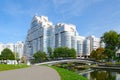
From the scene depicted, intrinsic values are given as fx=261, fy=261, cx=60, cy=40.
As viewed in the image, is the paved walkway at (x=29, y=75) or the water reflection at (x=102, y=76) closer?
the paved walkway at (x=29, y=75)

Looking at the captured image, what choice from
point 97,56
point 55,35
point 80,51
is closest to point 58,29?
point 55,35

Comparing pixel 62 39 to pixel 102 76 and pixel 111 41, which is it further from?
pixel 102 76

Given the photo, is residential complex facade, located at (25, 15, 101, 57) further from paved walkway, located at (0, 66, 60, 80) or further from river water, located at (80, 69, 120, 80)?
paved walkway, located at (0, 66, 60, 80)

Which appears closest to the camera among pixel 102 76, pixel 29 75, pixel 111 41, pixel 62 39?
pixel 29 75

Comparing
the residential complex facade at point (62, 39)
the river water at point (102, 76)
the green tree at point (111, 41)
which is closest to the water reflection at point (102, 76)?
the river water at point (102, 76)

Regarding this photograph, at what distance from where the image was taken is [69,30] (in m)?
178

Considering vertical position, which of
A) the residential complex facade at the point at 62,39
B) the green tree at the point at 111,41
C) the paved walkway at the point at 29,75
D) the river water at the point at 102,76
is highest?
the residential complex facade at the point at 62,39

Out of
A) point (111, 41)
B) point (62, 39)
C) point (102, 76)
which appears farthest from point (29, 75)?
point (62, 39)

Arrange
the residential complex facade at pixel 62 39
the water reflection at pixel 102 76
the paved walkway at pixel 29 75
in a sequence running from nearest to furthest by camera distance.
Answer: the paved walkway at pixel 29 75
the water reflection at pixel 102 76
the residential complex facade at pixel 62 39

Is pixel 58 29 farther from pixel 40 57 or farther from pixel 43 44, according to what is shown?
pixel 40 57

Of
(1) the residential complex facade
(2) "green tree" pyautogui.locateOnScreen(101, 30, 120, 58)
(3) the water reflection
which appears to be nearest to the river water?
(3) the water reflection

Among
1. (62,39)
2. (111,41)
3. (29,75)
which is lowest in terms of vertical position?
(29,75)

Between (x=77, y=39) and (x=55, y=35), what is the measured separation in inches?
626

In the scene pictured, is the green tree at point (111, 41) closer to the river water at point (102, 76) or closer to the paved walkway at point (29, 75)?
the river water at point (102, 76)
